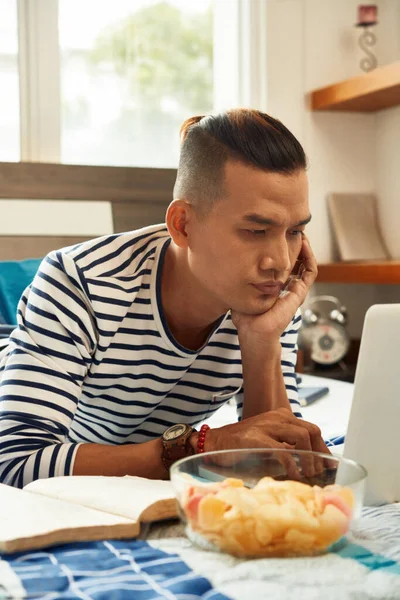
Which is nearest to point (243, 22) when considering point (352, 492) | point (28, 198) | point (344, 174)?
point (344, 174)

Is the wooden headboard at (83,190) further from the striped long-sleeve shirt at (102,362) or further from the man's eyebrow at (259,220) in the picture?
the man's eyebrow at (259,220)

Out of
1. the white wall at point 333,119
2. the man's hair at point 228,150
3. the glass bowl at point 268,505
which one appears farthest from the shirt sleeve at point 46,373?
the white wall at point 333,119

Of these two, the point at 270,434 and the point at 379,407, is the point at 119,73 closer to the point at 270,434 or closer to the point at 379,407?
the point at 270,434

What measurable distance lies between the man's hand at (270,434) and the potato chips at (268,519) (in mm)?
441

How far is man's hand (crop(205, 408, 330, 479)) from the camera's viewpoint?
110 cm

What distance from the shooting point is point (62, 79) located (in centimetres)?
324

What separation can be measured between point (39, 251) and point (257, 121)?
182 centimetres

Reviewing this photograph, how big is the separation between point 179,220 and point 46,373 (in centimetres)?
33

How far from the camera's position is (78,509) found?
771mm

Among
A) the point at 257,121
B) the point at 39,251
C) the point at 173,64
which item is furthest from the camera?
the point at 173,64

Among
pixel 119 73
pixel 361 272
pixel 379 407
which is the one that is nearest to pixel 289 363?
pixel 379 407

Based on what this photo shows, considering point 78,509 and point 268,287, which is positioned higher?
point 268,287

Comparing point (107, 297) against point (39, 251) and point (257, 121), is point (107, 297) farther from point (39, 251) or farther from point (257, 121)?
point (39, 251)

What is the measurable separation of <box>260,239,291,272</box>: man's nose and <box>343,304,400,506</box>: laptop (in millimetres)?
319
